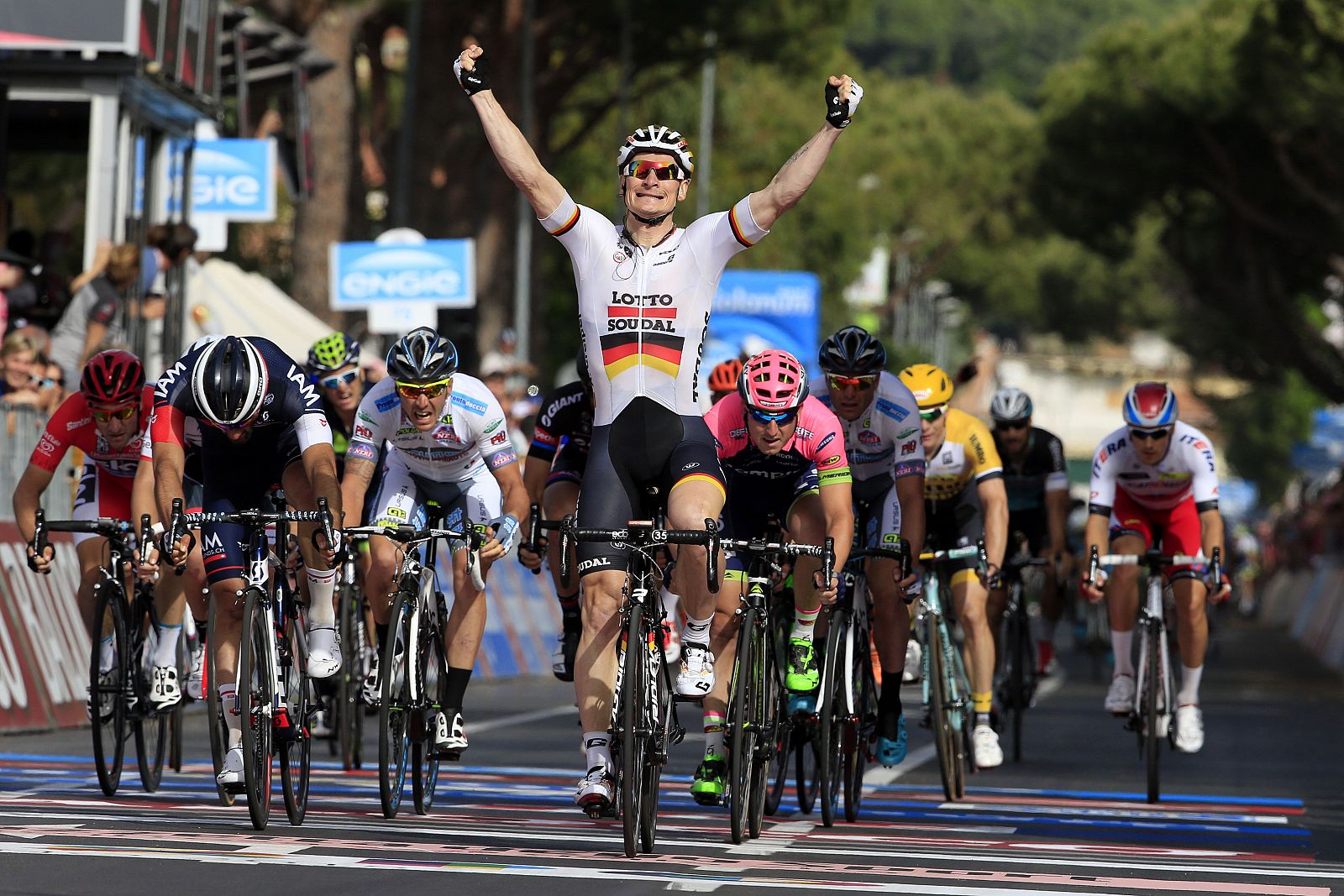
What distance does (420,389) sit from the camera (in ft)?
33.6

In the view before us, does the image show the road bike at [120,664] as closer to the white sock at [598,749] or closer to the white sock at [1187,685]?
the white sock at [598,749]

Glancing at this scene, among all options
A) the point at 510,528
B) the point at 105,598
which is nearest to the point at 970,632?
the point at 510,528

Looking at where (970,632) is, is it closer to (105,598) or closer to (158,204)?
(105,598)

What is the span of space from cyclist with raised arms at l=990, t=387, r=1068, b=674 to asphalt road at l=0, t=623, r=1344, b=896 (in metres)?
1.50

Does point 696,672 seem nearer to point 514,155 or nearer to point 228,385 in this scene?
point 514,155

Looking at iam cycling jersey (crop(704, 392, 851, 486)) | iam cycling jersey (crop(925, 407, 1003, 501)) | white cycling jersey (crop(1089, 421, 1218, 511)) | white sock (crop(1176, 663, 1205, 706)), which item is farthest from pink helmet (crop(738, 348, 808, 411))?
white sock (crop(1176, 663, 1205, 706))

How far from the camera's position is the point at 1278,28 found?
3453 centimetres

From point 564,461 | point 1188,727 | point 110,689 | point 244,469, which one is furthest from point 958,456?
point 110,689

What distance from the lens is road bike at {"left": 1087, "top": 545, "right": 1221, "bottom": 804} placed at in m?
12.5

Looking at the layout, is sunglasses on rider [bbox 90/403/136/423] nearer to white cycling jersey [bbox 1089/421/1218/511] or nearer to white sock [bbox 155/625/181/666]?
white sock [bbox 155/625/181/666]

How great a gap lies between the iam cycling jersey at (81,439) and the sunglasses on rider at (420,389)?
1.63m

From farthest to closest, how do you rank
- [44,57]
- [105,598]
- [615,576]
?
[44,57]
[105,598]
[615,576]

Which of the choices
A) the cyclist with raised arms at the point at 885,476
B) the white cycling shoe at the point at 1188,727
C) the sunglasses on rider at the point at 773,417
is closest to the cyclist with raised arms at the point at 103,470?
the sunglasses on rider at the point at 773,417

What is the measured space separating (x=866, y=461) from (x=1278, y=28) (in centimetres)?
2479
